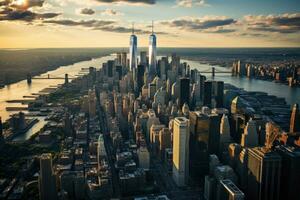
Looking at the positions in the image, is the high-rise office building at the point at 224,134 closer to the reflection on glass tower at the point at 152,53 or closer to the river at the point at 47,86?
the river at the point at 47,86

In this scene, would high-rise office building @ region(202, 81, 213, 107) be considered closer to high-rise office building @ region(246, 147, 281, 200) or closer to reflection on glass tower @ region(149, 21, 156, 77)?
reflection on glass tower @ region(149, 21, 156, 77)

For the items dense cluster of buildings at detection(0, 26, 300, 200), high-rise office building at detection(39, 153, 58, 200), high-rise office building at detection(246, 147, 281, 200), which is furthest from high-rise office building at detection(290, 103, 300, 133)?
high-rise office building at detection(39, 153, 58, 200)

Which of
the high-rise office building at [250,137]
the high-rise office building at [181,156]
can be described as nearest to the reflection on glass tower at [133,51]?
the high-rise office building at [250,137]

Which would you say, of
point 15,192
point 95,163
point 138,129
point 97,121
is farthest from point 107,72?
point 15,192

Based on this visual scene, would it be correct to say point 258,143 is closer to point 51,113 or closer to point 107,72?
point 51,113

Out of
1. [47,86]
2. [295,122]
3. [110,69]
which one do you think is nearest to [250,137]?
[295,122]

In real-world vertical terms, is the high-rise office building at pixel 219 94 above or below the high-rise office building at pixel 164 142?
above
